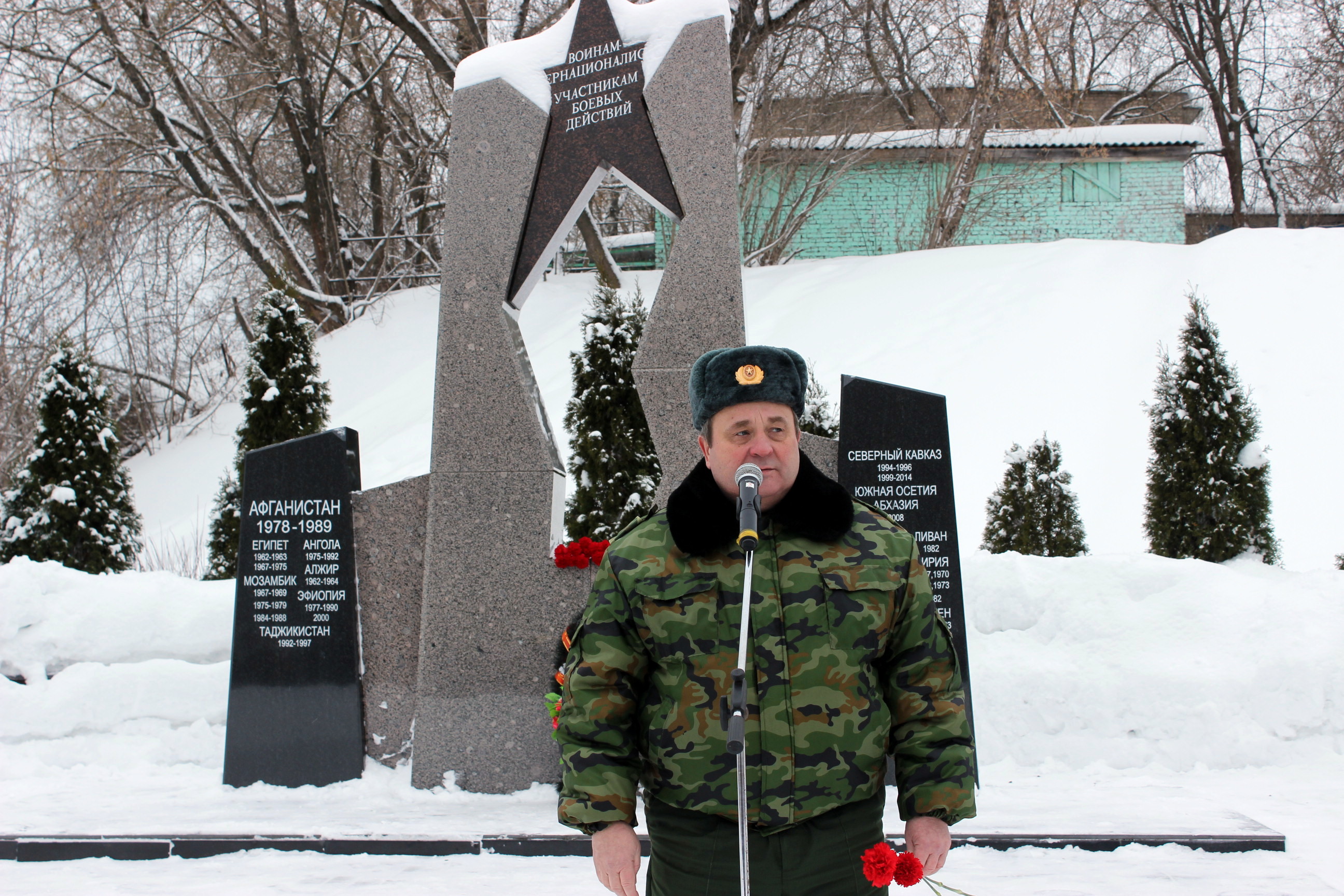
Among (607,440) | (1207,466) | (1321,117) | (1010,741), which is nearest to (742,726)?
(1010,741)

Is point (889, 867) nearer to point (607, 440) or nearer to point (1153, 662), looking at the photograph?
point (1153, 662)

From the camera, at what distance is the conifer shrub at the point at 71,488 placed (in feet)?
25.7

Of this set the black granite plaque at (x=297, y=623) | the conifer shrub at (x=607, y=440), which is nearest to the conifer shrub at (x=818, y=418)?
the conifer shrub at (x=607, y=440)

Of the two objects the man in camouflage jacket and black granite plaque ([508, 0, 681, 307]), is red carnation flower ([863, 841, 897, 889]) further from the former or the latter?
black granite plaque ([508, 0, 681, 307])

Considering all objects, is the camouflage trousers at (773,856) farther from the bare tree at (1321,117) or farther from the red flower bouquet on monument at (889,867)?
the bare tree at (1321,117)

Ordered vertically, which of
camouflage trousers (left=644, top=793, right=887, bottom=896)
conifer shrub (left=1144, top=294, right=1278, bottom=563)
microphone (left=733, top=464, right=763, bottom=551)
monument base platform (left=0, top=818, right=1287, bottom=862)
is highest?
conifer shrub (left=1144, top=294, right=1278, bottom=563)

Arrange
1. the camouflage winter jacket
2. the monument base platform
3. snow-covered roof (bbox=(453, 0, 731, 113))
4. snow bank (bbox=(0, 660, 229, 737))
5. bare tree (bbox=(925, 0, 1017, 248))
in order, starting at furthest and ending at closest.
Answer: bare tree (bbox=(925, 0, 1017, 248)) → snow bank (bbox=(0, 660, 229, 737)) → snow-covered roof (bbox=(453, 0, 731, 113)) → the monument base platform → the camouflage winter jacket

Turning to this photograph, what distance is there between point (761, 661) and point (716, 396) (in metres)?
0.51

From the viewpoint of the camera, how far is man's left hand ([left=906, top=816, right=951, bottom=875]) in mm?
1720

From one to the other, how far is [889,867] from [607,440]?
224 inches

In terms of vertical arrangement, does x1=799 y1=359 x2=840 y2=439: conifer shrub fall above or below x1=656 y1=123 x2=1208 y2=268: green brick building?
below

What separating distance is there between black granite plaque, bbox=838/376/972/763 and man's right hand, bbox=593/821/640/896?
10.5 ft

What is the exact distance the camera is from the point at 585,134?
498cm

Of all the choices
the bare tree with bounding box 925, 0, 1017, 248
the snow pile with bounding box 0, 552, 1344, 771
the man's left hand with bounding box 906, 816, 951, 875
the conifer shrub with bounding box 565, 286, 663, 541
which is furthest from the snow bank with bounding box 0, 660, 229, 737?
the bare tree with bounding box 925, 0, 1017, 248
